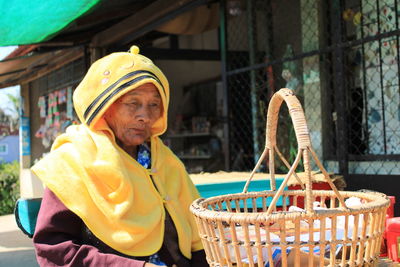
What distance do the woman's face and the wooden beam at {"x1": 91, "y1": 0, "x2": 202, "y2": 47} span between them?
109 inches

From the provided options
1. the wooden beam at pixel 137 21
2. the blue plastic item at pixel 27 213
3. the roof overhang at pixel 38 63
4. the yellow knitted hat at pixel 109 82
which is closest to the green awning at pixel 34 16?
the wooden beam at pixel 137 21

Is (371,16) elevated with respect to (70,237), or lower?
elevated

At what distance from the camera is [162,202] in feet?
5.26

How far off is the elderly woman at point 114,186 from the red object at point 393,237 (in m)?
0.83

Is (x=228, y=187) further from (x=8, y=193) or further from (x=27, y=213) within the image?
(x=8, y=193)

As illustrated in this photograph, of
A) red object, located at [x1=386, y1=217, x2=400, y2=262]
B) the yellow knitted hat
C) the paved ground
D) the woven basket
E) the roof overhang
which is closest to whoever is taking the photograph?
the woven basket

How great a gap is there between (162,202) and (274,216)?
0.73 meters

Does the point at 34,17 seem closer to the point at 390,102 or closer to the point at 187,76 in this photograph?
the point at 390,102

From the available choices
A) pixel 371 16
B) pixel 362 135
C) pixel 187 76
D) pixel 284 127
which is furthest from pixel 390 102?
pixel 187 76

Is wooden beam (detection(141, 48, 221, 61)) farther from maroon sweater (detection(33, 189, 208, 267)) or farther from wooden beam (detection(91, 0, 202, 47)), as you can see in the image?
maroon sweater (detection(33, 189, 208, 267))

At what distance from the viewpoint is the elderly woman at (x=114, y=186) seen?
4.62 feet

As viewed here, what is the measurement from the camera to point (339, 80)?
3.53 metres

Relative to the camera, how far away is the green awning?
333cm

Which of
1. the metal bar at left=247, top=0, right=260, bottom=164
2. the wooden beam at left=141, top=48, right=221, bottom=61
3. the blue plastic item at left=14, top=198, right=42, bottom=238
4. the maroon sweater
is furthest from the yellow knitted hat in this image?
the wooden beam at left=141, top=48, right=221, bottom=61
